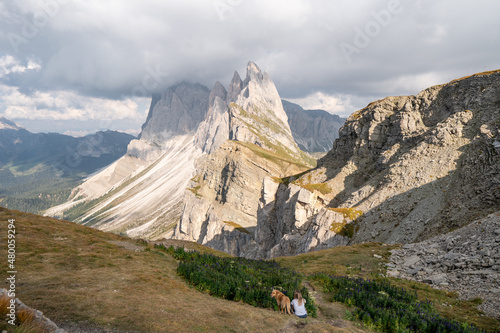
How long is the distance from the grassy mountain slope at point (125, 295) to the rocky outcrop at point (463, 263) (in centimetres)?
146

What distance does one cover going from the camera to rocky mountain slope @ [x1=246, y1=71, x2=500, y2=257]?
43.0m

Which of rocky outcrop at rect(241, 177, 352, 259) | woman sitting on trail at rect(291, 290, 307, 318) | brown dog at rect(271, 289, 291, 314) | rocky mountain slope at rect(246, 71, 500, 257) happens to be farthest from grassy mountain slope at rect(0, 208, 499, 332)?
rocky outcrop at rect(241, 177, 352, 259)

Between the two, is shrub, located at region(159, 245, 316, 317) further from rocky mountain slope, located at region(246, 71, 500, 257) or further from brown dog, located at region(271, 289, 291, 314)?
rocky mountain slope, located at region(246, 71, 500, 257)

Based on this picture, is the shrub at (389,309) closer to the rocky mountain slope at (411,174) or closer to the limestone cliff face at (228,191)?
the rocky mountain slope at (411,174)

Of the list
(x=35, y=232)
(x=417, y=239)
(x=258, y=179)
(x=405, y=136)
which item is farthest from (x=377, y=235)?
(x=258, y=179)

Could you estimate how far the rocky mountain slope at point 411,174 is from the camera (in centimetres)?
4303

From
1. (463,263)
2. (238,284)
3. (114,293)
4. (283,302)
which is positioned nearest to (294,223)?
(463,263)

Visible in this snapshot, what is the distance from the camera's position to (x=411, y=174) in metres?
54.9

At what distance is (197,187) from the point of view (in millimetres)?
194000

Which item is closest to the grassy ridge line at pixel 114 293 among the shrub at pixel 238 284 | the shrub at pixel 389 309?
the shrub at pixel 238 284

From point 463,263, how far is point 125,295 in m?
26.4

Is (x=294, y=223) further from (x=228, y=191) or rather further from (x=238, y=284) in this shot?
(x=228, y=191)

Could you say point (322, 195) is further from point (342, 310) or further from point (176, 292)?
point (176, 292)

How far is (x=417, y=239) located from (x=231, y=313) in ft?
134
